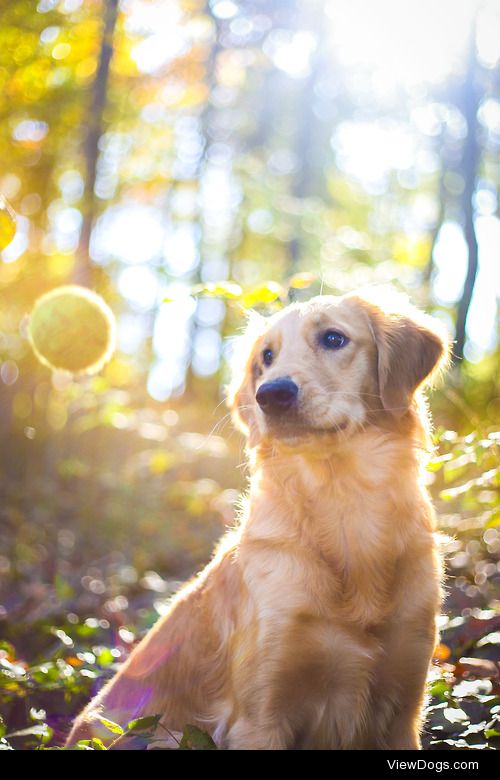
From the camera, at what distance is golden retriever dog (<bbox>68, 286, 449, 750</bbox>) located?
243 centimetres

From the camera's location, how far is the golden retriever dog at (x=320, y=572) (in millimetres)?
2426

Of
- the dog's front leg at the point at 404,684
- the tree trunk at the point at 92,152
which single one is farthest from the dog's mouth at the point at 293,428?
the tree trunk at the point at 92,152

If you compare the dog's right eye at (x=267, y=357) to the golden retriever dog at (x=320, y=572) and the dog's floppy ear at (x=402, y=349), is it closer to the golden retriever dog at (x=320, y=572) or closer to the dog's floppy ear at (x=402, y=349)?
the golden retriever dog at (x=320, y=572)

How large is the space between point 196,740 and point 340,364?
1538mm

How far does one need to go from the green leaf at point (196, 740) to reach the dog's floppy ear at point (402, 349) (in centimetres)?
141

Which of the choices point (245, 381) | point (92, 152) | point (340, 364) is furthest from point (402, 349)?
point (92, 152)

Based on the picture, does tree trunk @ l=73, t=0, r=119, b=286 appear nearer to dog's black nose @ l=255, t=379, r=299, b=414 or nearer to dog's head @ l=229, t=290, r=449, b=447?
dog's head @ l=229, t=290, r=449, b=447

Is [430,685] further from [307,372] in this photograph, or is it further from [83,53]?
[83,53]

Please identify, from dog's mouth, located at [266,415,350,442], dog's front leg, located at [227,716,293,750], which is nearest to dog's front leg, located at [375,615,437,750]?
dog's front leg, located at [227,716,293,750]

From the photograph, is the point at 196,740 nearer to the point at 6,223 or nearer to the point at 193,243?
the point at 6,223

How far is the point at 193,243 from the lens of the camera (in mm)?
16562

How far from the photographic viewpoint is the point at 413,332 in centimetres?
303

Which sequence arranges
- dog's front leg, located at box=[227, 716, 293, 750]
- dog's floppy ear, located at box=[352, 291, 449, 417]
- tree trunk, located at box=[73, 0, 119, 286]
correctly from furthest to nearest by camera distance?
tree trunk, located at box=[73, 0, 119, 286]
dog's floppy ear, located at box=[352, 291, 449, 417]
dog's front leg, located at box=[227, 716, 293, 750]

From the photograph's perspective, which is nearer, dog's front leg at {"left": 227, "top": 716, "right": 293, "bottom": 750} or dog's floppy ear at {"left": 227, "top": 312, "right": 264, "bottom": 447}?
dog's front leg at {"left": 227, "top": 716, "right": 293, "bottom": 750}
